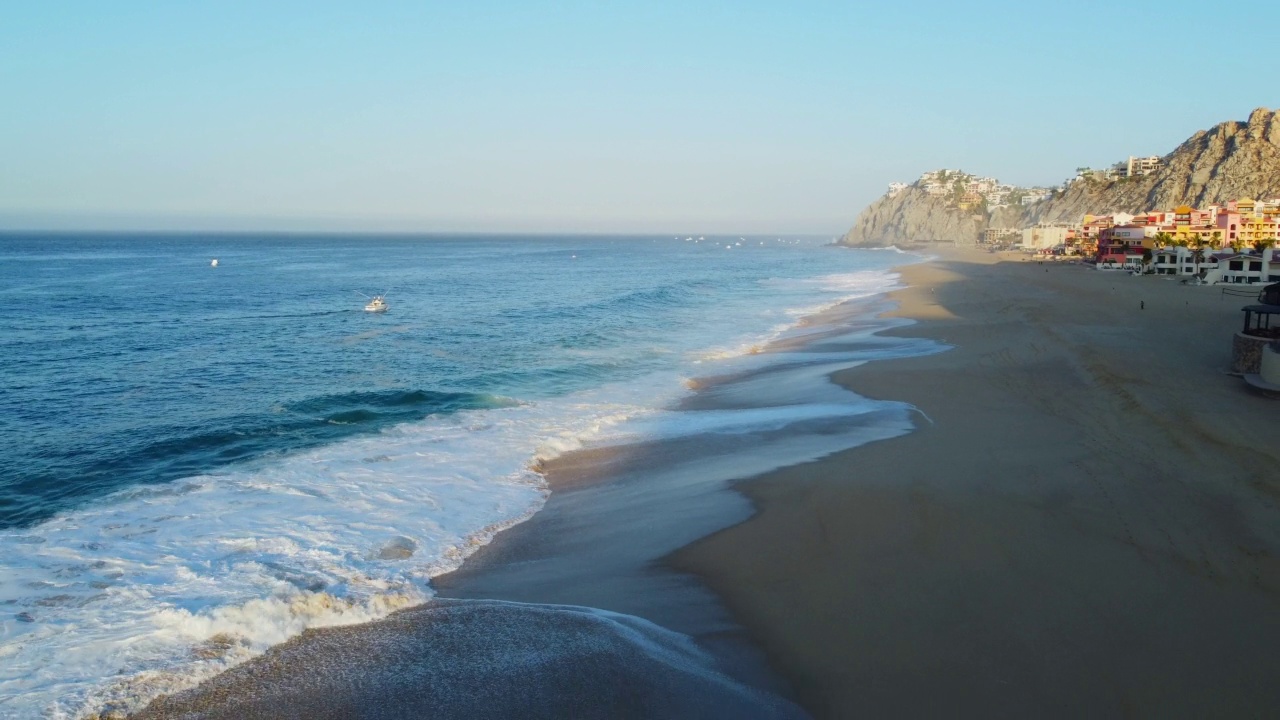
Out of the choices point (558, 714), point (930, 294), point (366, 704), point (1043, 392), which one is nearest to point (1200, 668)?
point (558, 714)

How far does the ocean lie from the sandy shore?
2.26m

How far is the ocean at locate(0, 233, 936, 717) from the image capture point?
7875 millimetres

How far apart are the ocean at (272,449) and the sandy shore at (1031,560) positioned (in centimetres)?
226

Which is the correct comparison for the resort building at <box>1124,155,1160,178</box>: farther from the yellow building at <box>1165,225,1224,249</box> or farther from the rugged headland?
the yellow building at <box>1165,225,1224,249</box>

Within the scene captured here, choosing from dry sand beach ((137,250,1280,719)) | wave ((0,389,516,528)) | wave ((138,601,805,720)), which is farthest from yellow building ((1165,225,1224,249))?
wave ((138,601,805,720))

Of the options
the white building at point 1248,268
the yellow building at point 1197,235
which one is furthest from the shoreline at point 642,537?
the yellow building at point 1197,235

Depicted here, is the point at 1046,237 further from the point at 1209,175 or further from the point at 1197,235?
the point at 1197,235

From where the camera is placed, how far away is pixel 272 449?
593 inches

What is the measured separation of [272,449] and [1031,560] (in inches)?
520

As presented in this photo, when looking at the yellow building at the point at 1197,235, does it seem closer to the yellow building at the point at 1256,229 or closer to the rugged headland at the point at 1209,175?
the yellow building at the point at 1256,229

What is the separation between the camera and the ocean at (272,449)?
7875 mm

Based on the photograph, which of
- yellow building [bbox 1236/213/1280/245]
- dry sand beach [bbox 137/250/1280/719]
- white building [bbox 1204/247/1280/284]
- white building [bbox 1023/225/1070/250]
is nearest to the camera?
dry sand beach [bbox 137/250/1280/719]

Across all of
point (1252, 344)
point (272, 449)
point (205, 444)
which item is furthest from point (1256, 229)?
point (205, 444)

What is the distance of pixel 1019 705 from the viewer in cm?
625
